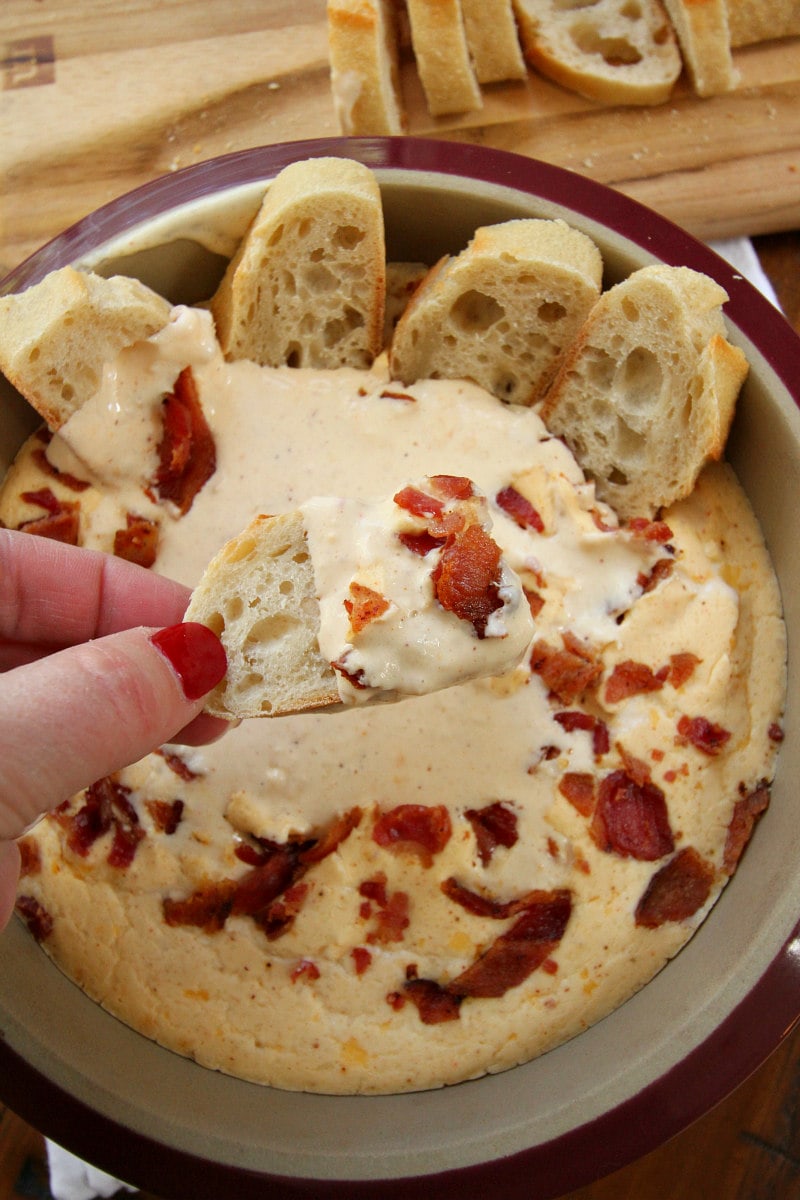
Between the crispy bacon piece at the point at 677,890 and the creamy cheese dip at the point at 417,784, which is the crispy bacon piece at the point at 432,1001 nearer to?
the creamy cheese dip at the point at 417,784

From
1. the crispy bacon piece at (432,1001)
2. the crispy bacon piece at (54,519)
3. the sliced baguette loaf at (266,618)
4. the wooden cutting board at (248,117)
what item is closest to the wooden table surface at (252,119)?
the wooden cutting board at (248,117)

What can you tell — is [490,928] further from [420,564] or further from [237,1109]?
[420,564]

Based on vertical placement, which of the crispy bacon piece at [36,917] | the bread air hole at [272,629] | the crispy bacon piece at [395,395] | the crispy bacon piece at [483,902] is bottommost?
the crispy bacon piece at [483,902]

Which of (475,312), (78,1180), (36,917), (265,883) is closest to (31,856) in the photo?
(36,917)

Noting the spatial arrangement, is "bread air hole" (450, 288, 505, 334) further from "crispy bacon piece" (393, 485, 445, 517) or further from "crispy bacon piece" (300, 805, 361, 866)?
"crispy bacon piece" (300, 805, 361, 866)

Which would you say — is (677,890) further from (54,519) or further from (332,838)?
(54,519)

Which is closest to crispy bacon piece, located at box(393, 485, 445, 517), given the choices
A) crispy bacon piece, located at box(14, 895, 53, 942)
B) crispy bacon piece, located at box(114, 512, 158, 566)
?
crispy bacon piece, located at box(114, 512, 158, 566)

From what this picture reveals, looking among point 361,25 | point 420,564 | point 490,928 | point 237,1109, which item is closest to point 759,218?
point 361,25
